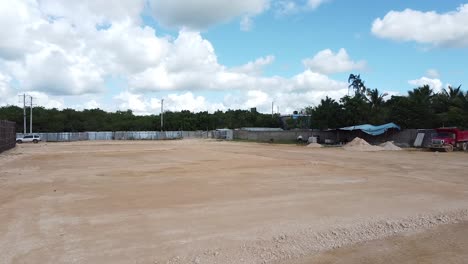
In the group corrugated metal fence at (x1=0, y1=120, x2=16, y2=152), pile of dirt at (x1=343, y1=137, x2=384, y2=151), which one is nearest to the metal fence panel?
corrugated metal fence at (x1=0, y1=120, x2=16, y2=152)

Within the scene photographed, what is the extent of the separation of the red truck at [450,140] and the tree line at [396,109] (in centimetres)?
742

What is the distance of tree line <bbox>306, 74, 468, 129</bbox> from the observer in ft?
173

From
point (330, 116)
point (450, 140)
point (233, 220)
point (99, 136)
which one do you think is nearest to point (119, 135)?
point (99, 136)

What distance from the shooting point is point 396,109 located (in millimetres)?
56812

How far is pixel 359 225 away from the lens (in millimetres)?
9336

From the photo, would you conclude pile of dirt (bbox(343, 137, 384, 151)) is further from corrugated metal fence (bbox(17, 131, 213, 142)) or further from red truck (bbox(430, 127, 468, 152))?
corrugated metal fence (bbox(17, 131, 213, 142))

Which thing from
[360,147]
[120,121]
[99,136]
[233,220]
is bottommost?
[233,220]

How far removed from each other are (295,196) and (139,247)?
6.80 meters

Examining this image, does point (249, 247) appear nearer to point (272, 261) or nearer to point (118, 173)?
point (272, 261)

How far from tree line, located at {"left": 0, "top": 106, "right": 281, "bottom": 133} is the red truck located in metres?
61.1

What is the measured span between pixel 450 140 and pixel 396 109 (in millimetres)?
18666

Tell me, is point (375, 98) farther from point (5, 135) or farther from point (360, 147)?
point (5, 135)

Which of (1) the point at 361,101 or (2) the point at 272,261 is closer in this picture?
(2) the point at 272,261

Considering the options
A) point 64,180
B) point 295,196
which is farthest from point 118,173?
point 295,196
